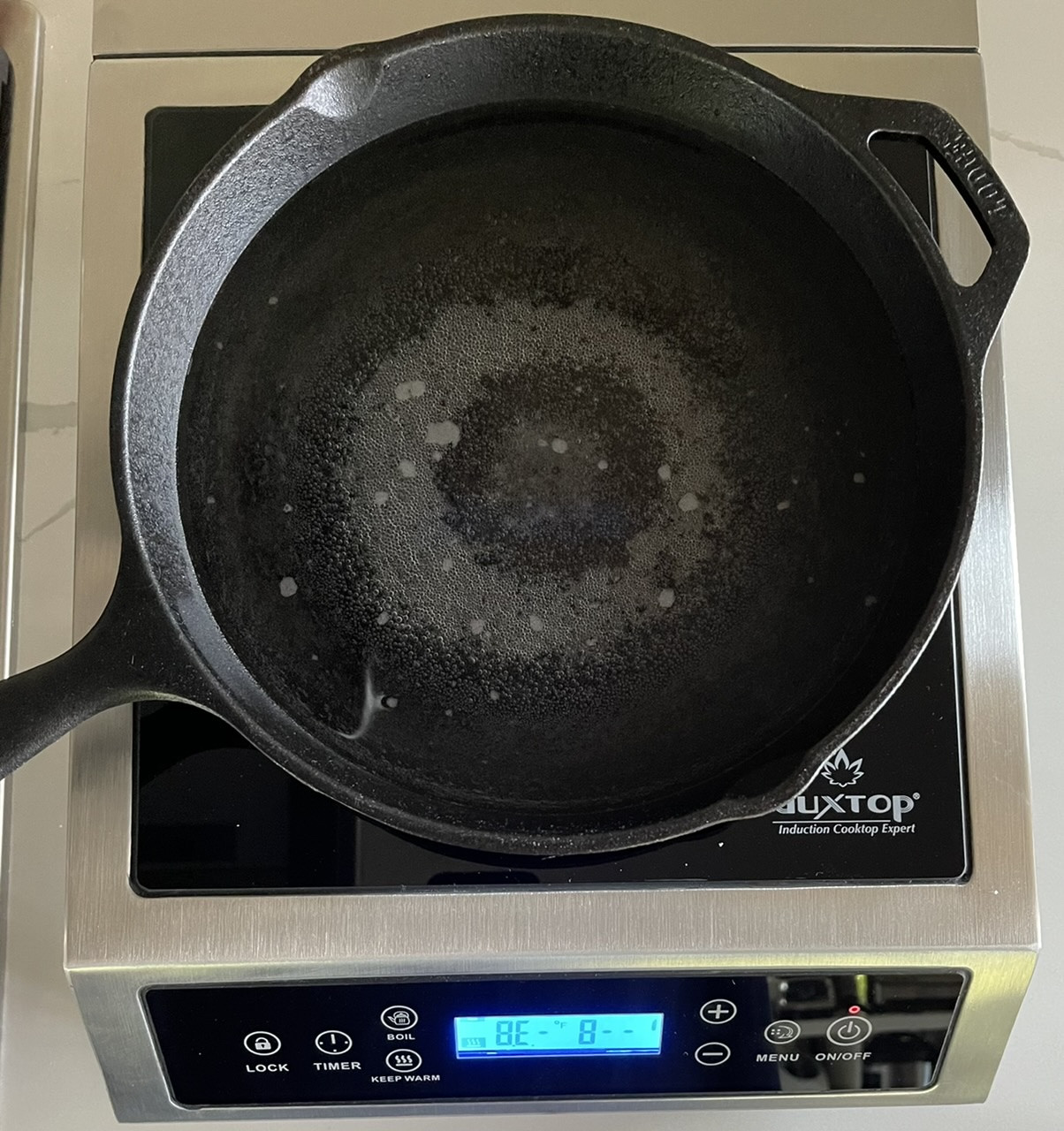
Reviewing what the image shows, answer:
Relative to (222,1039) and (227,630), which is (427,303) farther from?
(222,1039)

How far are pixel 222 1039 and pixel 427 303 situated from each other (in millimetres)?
384

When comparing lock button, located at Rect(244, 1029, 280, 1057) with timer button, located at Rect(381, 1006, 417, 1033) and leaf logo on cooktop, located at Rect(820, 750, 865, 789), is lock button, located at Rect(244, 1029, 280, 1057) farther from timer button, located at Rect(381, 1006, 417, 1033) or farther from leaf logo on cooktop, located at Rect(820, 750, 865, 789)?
Result: leaf logo on cooktop, located at Rect(820, 750, 865, 789)

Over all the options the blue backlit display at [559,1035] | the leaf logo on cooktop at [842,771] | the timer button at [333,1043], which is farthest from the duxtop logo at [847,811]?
the timer button at [333,1043]

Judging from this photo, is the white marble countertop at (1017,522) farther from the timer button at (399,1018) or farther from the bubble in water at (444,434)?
the bubble in water at (444,434)

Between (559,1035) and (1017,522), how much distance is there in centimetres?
38

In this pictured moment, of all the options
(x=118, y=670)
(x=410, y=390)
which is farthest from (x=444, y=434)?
(x=118, y=670)

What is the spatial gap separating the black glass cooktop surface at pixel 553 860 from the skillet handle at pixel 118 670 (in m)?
0.10

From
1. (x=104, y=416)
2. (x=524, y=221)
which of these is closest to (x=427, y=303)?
(x=524, y=221)

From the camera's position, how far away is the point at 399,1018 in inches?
22.3

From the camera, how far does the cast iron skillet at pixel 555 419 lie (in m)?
0.55

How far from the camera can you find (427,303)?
1.98ft

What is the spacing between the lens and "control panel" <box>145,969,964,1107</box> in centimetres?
56

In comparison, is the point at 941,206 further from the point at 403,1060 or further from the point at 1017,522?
the point at 403,1060

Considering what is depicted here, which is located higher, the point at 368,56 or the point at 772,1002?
the point at 368,56
